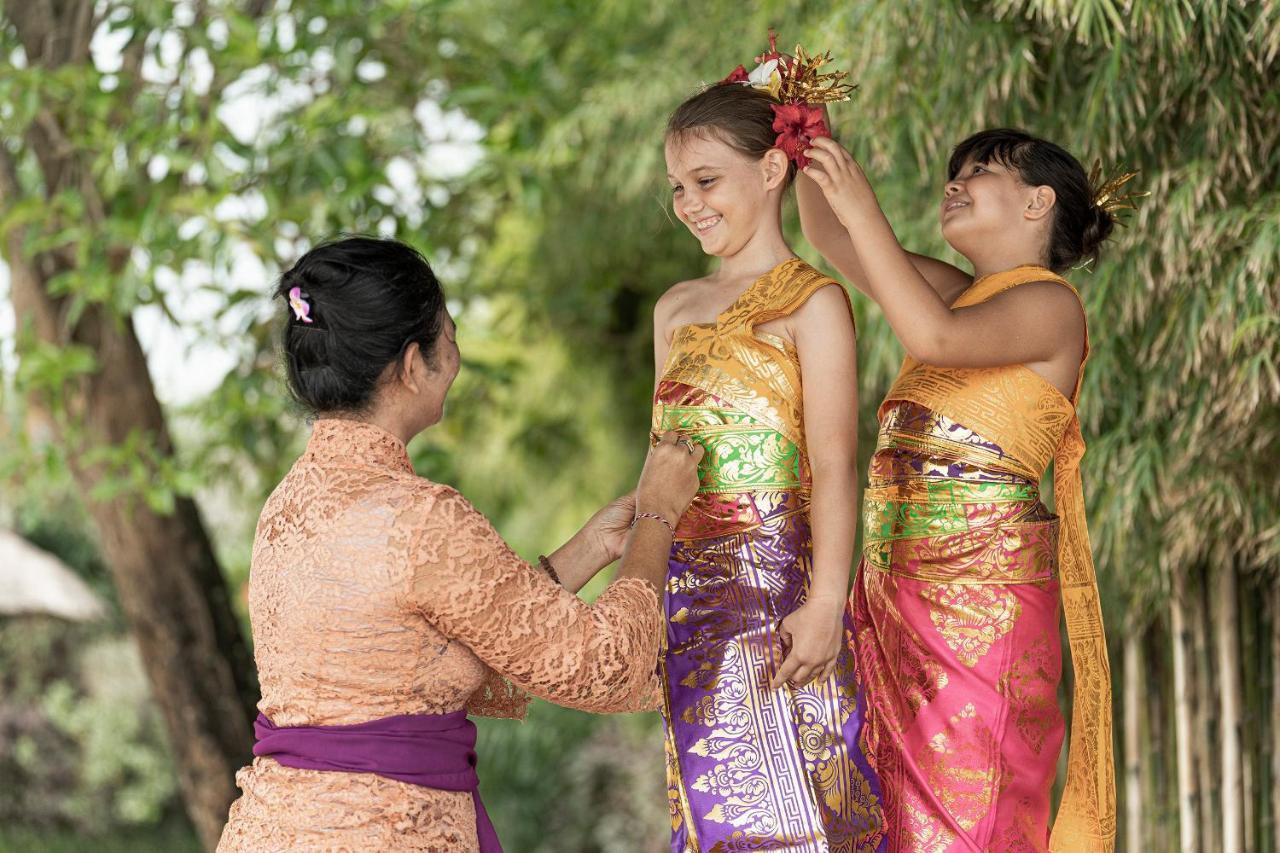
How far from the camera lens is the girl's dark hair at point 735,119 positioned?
1987mm

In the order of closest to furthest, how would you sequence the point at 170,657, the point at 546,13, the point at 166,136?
1. the point at 166,136
2. the point at 170,657
3. the point at 546,13

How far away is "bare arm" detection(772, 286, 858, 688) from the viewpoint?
183 cm

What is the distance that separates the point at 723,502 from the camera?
1918mm

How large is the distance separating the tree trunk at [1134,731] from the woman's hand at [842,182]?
2204mm

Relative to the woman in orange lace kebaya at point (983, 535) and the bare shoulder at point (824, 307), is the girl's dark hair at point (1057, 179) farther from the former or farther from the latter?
the bare shoulder at point (824, 307)

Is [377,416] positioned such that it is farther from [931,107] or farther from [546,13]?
[546,13]

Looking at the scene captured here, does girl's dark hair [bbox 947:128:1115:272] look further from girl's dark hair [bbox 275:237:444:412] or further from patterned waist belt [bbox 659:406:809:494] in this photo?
girl's dark hair [bbox 275:237:444:412]

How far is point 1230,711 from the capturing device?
342 cm

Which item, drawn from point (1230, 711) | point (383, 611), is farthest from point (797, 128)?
point (1230, 711)

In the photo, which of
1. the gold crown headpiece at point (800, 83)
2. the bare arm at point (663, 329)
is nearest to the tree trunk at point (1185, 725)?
the bare arm at point (663, 329)

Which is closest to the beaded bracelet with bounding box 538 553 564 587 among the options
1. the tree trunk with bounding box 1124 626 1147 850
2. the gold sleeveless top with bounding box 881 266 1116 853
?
the gold sleeveless top with bounding box 881 266 1116 853

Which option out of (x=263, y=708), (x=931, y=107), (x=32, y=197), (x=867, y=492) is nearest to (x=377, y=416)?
(x=263, y=708)

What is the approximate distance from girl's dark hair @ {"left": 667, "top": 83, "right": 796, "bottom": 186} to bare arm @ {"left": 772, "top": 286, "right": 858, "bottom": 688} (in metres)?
0.25

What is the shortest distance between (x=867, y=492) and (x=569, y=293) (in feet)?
10.6
